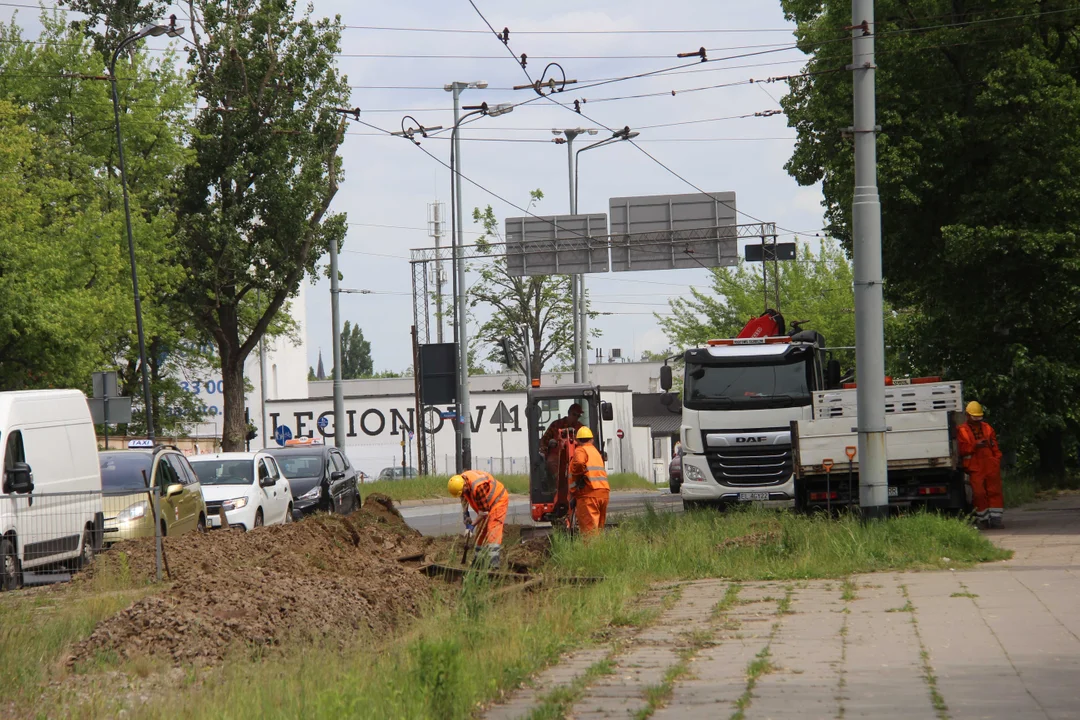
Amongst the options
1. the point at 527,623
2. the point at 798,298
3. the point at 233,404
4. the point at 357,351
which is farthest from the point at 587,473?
the point at 357,351

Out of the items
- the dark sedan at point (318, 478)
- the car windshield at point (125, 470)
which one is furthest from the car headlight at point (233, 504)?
the dark sedan at point (318, 478)

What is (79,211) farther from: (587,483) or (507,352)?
(587,483)

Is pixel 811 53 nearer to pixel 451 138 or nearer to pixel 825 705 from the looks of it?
pixel 451 138

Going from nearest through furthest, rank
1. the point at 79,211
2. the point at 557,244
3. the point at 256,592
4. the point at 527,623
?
1. the point at 527,623
2. the point at 256,592
3. the point at 79,211
4. the point at 557,244

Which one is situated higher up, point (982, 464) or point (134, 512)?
point (982, 464)

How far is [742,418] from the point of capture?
2064 cm

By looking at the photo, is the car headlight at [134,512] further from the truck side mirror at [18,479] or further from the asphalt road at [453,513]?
the asphalt road at [453,513]

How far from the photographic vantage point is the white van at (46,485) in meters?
13.4

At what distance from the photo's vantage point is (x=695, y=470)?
68.4 feet

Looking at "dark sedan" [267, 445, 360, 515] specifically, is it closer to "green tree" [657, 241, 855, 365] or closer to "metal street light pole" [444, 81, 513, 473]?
"metal street light pole" [444, 81, 513, 473]

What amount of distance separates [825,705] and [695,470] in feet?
45.9

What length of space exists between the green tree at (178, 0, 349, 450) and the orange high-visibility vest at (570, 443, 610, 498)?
26.9 metres

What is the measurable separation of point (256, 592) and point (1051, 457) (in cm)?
1979

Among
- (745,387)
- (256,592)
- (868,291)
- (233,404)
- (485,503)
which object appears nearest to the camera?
(256,592)
